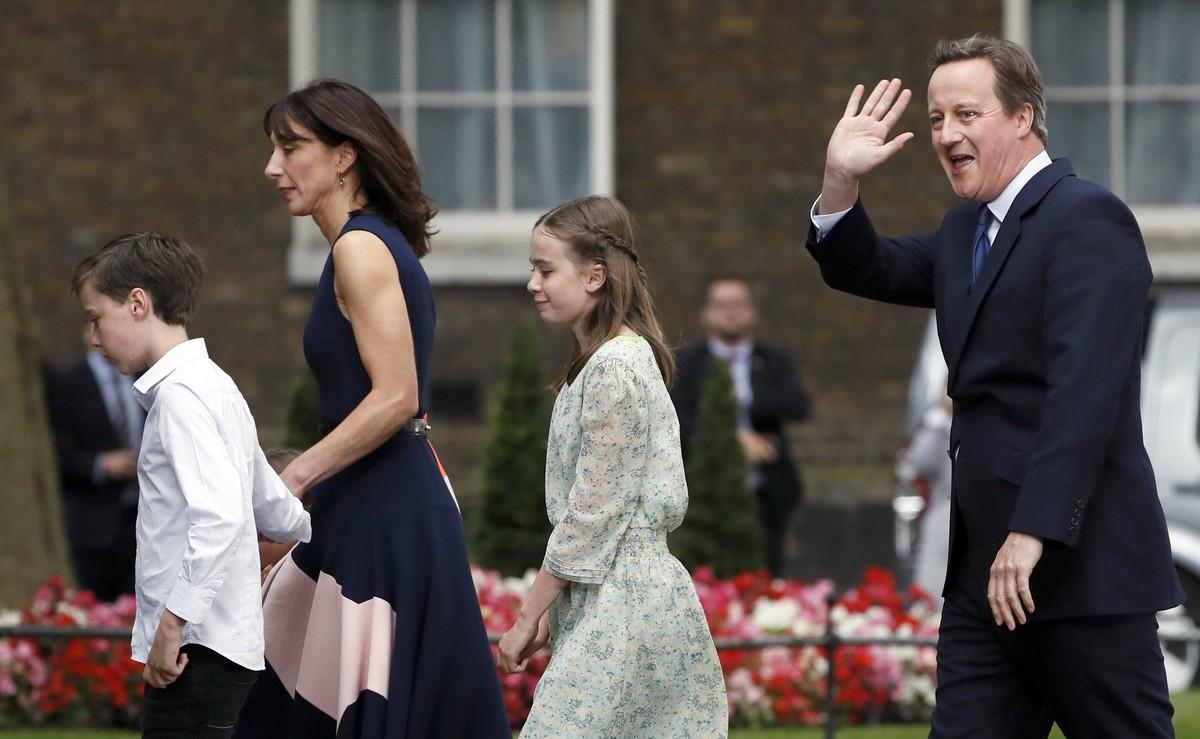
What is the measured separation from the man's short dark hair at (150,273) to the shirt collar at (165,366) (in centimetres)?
9

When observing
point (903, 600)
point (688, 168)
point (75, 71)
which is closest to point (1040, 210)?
point (903, 600)

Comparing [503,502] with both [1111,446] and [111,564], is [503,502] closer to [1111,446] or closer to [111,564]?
[111,564]

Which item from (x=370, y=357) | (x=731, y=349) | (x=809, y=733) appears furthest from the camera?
(x=731, y=349)

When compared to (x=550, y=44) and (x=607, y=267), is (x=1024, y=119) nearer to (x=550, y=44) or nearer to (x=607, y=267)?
(x=607, y=267)

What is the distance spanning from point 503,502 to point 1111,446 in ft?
16.9

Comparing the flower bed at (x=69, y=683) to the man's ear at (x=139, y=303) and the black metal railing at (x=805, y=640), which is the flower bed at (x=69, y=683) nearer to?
the black metal railing at (x=805, y=640)

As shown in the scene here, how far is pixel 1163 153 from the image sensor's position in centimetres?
1166

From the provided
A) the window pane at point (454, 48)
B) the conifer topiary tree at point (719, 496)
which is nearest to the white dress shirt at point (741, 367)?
the conifer topiary tree at point (719, 496)

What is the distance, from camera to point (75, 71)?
446 inches

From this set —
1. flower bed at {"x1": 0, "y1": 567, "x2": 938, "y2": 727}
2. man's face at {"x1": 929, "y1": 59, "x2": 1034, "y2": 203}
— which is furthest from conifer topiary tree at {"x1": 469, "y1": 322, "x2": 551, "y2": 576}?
man's face at {"x1": 929, "y1": 59, "x2": 1034, "y2": 203}

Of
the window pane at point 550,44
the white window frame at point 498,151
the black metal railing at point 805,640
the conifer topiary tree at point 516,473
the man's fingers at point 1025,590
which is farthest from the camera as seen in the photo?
the window pane at point 550,44

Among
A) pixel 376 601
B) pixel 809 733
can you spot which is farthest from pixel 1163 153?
pixel 376 601

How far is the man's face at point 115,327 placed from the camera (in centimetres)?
387

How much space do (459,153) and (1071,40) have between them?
3.84 meters
